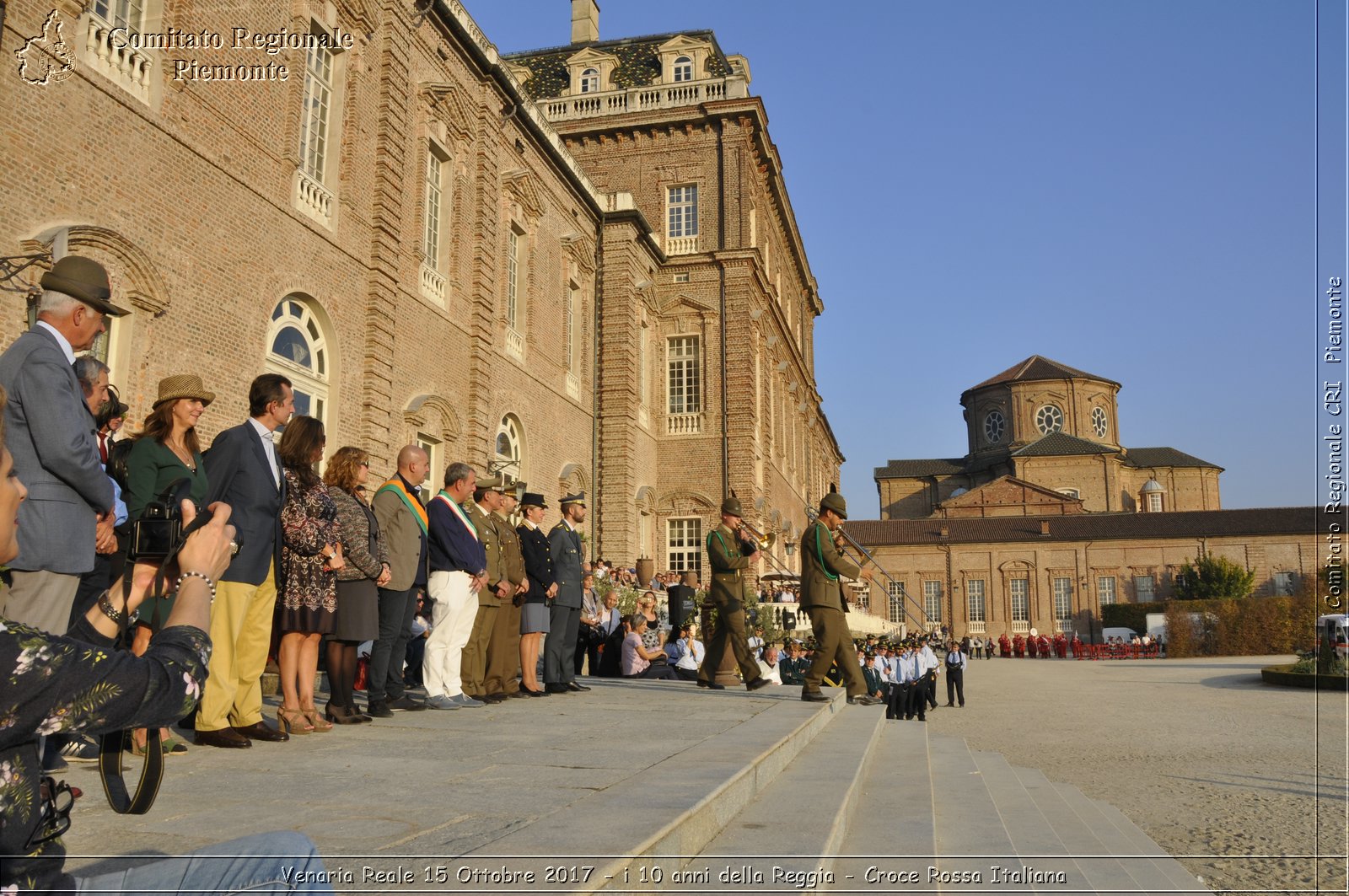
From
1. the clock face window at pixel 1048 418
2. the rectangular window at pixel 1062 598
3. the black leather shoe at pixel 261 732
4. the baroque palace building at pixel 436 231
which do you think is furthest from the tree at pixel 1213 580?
the black leather shoe at pixel 261 732

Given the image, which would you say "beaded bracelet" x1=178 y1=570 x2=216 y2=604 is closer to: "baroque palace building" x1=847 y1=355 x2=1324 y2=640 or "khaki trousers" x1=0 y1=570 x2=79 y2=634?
"khaki trousers" x1=0 y1=570 x2=79 y2=634

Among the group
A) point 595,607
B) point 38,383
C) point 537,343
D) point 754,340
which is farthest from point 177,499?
point 754,340

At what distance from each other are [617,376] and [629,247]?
12.9 ft

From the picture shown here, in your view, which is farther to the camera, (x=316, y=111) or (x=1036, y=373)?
(x=1036, y=373)

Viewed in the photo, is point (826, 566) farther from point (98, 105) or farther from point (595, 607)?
point (98, 105)

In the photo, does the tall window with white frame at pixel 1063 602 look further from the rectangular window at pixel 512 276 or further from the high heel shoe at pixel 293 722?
the high heel shoe at pixel 293 722

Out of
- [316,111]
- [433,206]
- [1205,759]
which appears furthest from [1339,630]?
[316,111]

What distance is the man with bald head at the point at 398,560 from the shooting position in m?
6.77

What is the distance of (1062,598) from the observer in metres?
60.2

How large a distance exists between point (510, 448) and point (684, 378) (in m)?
10.5

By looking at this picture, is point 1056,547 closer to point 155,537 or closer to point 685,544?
point 685,544

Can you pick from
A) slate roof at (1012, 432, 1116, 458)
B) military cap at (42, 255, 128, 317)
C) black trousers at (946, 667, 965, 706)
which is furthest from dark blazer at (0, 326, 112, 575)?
slate roof at (1012, 432, 1116, 458)

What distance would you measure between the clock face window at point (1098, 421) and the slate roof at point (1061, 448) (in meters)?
3.40

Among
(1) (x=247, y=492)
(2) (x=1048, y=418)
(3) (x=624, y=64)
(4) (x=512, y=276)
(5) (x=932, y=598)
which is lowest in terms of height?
(5) (x=932, y=598)
